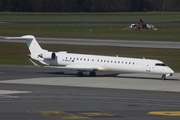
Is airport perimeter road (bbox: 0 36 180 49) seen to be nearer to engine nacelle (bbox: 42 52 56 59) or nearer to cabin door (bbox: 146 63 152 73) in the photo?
engine nacelle (bbox: 42 52 56 59)

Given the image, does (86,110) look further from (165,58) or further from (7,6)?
(7,6)

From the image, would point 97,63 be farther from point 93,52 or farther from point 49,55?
point 93,52

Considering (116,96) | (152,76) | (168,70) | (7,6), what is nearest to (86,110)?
(116,96)

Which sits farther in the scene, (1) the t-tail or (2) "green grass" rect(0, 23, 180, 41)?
(2) "green grass" rect(0, 23, 180, 41)

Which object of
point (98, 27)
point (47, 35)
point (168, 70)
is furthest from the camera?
point (98, 27)

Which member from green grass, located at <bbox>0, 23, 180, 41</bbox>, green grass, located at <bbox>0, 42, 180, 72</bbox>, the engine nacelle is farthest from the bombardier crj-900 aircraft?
green grass, located at <bbox>0, 23, 180, 41</bbox>

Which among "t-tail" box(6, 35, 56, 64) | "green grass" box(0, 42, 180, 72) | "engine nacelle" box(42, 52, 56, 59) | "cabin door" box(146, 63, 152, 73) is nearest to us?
"cabin door" box(146, 63, 152, 73)

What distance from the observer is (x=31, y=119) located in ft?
96.4

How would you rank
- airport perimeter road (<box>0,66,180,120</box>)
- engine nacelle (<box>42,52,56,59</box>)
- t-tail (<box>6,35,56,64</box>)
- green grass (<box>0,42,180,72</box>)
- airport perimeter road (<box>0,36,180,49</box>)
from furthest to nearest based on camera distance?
airport perimeter road (<box>0,36,180,49</box>) < green grass (<box>0,42,180,72</box>) < t-tail (<box>6,35,56,64</box>) < engine nacelle (<box>42,52,56,59</box>) < airport perimeter road (<box>0,66,180,120</box>)

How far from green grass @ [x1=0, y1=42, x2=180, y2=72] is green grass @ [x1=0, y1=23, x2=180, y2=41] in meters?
18.7

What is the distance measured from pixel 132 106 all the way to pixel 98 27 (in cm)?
8878

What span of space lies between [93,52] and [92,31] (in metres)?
35.7

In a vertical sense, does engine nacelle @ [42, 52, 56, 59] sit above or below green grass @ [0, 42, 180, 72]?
above

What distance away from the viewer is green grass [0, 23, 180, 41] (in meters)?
105
